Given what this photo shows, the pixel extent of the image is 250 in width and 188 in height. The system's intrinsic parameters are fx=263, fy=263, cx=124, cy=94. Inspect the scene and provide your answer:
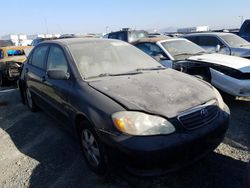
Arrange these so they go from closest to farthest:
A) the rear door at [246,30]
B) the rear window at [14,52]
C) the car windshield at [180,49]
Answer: the car windshield at [180,49], the rear window at [14,52], the rear door at [246,30]

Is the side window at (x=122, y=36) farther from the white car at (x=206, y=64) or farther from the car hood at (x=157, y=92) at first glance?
the car hood at (x=157, y=92)

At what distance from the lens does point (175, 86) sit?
10.7 ft

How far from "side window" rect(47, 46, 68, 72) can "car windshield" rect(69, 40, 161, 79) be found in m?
0.19

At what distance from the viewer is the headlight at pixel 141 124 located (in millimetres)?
2600

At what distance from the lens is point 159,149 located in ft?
8.28

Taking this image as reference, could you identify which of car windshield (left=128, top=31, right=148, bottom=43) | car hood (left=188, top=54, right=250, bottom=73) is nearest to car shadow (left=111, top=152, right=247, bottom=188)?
car hood (left=188, top=54, right=250, bottom=73)

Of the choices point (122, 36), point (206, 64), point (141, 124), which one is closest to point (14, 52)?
point (122, 36)

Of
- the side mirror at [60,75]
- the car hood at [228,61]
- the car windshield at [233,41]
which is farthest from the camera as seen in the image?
the car windshield at [233,41]

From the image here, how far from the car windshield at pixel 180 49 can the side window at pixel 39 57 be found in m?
3.21

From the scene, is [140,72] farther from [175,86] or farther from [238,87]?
[238,87]

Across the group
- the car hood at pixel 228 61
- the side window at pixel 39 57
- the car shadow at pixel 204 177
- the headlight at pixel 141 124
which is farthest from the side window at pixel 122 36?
the headlight at pixel 141 124

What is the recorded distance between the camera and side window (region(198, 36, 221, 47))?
9711 mm

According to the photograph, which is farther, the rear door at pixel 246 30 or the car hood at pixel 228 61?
the rear door at pixel 246 30

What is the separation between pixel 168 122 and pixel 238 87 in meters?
3.02
